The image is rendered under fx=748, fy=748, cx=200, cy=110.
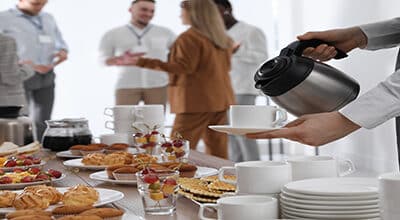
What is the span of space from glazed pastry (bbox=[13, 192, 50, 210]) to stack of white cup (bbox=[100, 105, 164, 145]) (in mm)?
1107

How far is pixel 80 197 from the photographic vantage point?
4.00ft

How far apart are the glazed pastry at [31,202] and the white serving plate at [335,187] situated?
15.9 inches

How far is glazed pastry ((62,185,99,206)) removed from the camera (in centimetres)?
121

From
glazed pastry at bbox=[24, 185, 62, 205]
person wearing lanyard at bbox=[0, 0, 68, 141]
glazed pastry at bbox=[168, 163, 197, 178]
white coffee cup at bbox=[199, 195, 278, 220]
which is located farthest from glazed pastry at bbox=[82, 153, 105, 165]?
person wearing lanyard at bbox=[0, 0, 68, 141]

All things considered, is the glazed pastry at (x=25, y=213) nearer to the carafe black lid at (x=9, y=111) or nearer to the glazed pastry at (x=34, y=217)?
the glazed pastry at (x=34, y=217)

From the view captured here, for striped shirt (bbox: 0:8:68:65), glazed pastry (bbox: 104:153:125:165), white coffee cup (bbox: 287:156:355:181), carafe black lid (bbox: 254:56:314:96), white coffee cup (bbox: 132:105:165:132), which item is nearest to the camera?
white coffee cup (bbox: 287:156:355:181)

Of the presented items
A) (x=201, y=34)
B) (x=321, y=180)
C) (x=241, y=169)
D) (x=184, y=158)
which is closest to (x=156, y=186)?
(x=241, y=169)

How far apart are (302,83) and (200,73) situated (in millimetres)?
2839

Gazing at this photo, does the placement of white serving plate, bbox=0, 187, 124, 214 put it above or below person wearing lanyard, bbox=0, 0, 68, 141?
below

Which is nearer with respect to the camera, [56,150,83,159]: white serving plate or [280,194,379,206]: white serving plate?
[280,194,379,206]: white serving plate

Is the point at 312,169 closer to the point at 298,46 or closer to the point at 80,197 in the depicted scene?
the point at 80,197

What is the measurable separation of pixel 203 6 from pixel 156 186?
3.27 meters

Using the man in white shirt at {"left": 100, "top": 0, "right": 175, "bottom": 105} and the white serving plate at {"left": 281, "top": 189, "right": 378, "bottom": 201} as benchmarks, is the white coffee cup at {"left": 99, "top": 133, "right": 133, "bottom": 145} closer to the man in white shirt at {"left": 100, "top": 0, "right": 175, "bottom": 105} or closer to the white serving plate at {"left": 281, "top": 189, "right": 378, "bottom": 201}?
the white serving plate at {"left": 281, "top": 189, "right": 378, "bottom": 201}

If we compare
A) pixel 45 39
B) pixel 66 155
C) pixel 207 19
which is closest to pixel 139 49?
pixel 45 39
